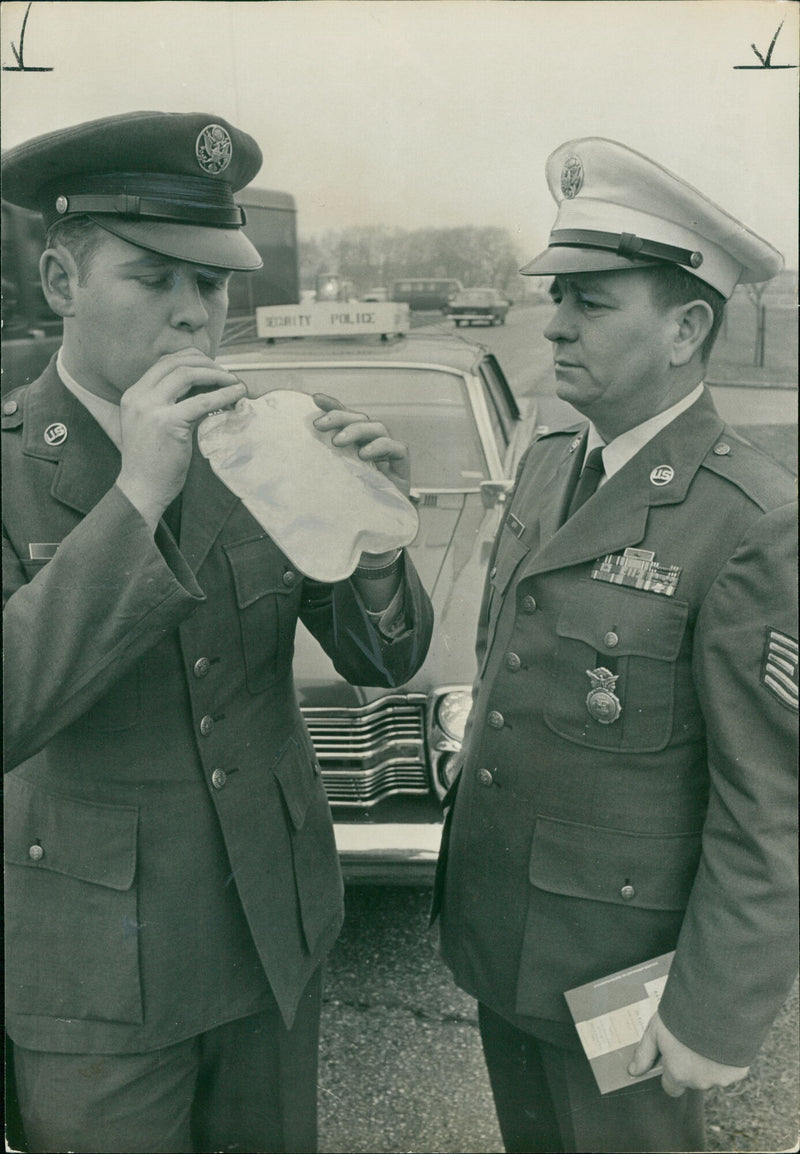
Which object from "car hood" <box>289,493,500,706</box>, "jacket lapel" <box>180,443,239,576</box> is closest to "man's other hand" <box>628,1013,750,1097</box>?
"car hood" <box>289,493,500,706</box>

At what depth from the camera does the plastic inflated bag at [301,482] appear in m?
1.49

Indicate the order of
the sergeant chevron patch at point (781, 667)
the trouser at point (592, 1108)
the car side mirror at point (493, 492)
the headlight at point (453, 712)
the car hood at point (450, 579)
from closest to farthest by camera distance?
the sergeant chevron patch at point (781, 667) → the trouser at point (592, 1108) → the car hood at point (450, 579) → the car side mirror at point (493, 492) → the headlight at point (453, 712)

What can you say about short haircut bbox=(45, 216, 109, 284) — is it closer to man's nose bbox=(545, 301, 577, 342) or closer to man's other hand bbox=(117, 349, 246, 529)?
man's other hand bbox=(117, 349, 246, 529)

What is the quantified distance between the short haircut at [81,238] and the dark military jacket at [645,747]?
862 millimetres

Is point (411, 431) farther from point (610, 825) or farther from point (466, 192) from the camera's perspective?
point (610, 825)

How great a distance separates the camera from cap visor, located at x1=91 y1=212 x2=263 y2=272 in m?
1.50

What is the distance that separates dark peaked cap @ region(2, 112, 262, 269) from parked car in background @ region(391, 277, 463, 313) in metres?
0.31

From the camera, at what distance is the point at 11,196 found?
157 cm

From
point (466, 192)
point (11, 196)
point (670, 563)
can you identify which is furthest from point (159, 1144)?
point (466, 192)

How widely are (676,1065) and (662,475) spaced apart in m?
0.94

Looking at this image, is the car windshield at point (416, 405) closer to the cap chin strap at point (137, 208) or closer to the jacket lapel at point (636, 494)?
the cap chin strap at point (137, 208)

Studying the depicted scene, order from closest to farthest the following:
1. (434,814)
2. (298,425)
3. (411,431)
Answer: (298,425) → (411,431) → (434,814)

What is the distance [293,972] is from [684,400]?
3.96ft

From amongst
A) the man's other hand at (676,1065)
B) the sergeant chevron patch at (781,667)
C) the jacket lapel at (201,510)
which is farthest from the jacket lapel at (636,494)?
the man's other hand at (676,1065)
